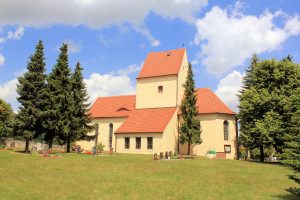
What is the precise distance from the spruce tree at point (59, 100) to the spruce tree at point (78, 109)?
66cm

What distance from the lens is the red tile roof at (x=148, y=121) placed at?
35.2m

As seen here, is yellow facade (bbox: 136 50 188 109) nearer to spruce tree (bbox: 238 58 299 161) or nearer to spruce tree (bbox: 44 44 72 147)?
spruce tree (bbox: 238 58 299 161)

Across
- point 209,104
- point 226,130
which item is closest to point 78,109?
point 209,104

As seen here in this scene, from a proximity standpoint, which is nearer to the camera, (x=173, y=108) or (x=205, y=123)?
(x=205, y=123)

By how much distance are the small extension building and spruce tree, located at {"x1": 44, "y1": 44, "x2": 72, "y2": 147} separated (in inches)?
339

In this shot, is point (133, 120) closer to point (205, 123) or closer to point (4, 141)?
point (205, 123)

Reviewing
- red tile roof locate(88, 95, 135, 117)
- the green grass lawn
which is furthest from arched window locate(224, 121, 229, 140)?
the green grass lawn

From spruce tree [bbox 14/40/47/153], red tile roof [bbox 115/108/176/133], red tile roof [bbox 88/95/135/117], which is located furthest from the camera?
red tile roof [bbox 88/95/135/117]

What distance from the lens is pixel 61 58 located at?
32844mm

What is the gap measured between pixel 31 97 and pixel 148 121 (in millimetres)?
16198

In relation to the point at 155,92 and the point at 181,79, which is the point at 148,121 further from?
the point at 181,79

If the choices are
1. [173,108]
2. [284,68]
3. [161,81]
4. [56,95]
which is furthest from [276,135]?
[56,95]

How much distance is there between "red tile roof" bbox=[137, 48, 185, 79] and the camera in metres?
39.8

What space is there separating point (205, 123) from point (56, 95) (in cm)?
2073
